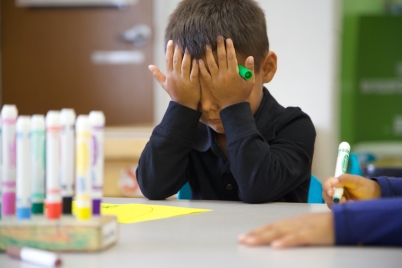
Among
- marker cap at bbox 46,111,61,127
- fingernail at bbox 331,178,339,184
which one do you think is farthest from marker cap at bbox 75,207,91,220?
fingernail at bbox 331,178,339,184

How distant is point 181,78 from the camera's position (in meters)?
1.16

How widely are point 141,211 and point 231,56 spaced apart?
0.38 meters

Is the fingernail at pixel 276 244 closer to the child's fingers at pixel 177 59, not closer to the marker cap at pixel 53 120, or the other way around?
the marker cap at pixel 53 120

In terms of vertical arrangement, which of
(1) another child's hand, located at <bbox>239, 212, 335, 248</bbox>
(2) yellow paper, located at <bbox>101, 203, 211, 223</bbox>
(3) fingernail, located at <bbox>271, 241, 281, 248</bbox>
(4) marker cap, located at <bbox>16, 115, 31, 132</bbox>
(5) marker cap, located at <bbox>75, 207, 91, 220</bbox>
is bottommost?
(2) yellow paper, located at <bbox>101, 203, 211, 223</bbox>

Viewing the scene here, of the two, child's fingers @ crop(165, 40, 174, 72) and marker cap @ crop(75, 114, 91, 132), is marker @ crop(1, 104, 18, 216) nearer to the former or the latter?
marker cap @ crop(75, 114, 91, 132)

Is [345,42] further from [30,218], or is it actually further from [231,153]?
[30,218]

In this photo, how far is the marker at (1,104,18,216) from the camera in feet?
2.26

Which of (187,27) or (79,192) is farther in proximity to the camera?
(187,27)

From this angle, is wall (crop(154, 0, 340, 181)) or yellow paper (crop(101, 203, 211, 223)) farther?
wall (crop(154, 0, 340, 181))

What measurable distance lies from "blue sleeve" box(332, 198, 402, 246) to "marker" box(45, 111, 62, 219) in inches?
13.2

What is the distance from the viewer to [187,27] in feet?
3.96

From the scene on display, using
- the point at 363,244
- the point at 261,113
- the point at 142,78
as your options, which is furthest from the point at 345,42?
the point at 363,244

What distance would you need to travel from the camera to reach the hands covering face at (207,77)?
3.73ft

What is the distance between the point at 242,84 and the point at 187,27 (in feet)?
0.60
